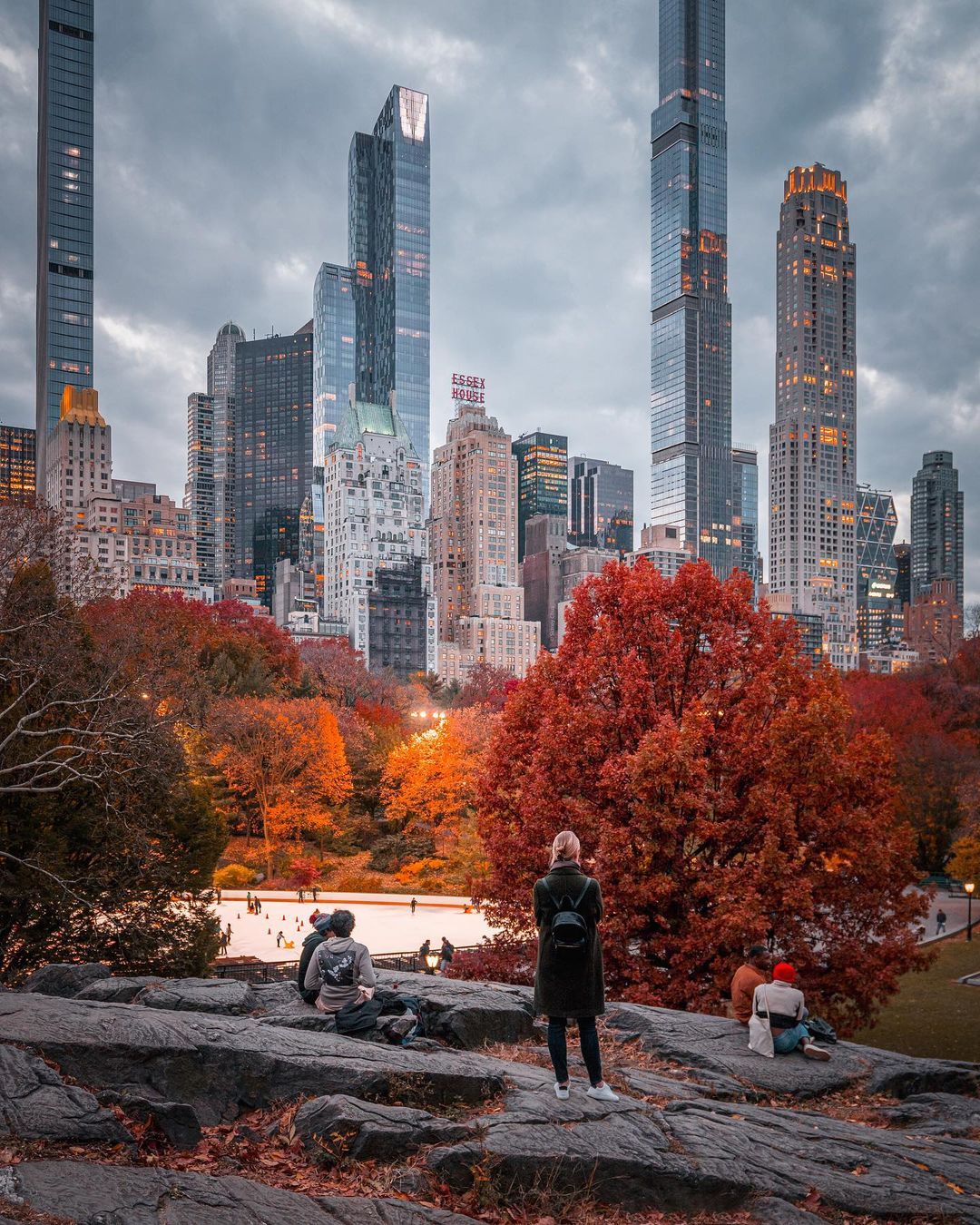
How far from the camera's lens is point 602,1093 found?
8195 millimetres

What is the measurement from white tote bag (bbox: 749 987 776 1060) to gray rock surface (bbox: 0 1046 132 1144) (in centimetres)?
727

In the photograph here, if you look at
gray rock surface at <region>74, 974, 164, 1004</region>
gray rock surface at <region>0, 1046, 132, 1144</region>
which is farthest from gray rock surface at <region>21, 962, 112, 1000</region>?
gray rock surface at <region>0, 1046, 132, 1144</region>

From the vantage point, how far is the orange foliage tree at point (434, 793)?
50.9 m

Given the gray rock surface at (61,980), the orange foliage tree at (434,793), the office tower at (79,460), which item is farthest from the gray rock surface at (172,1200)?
the office tower at (79,460)

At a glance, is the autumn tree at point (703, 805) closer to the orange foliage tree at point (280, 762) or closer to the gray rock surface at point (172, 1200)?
the gray rock surface at point (172, 1200)

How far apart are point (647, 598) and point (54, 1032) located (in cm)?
1347

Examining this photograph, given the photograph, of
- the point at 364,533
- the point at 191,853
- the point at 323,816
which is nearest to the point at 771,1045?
the point at 191,853

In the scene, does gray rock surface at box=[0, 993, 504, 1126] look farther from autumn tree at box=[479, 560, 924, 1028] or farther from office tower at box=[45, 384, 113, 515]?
office tower at box=[45, 384, 113, 515]

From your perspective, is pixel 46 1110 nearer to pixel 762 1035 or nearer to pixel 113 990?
pixel 113 990

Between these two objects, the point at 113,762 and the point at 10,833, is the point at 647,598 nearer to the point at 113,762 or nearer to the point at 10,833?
the point at 113,762

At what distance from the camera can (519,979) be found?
18.2 m

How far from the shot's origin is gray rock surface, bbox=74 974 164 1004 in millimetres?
10742

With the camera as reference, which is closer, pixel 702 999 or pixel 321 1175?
pixel 321 1175

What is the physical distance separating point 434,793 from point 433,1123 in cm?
4495
